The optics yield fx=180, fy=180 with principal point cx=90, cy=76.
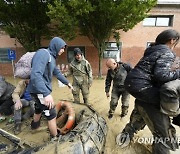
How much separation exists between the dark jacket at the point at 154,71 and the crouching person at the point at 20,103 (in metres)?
2.22

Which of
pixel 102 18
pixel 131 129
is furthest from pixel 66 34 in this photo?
pixel 131 129

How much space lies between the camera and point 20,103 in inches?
144

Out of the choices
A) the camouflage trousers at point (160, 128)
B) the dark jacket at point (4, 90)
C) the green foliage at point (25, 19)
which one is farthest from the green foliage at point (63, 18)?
the camouflage trousers at point (160, 128)

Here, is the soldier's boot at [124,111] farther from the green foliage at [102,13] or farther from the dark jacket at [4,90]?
the green foliage at [102,13]

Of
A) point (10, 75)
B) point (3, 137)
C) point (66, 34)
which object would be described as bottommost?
point (10, 75)

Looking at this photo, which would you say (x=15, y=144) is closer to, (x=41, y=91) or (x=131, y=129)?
(x=41, y=91)

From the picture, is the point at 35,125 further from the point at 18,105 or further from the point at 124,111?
the point at 124,111

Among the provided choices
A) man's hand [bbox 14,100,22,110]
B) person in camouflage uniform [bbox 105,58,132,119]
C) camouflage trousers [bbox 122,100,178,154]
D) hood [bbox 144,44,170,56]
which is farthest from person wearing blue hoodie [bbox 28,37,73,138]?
person in camouflage uniform [bbox 105,58,132,119]

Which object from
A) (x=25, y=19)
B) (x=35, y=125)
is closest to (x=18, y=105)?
(x=35, y=125)

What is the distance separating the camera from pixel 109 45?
36.8 feet

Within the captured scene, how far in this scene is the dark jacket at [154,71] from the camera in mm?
2242

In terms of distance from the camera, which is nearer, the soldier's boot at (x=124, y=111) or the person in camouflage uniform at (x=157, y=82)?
the person in camouflage uniform at (x=157, y=82)

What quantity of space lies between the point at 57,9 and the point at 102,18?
2.14 metres

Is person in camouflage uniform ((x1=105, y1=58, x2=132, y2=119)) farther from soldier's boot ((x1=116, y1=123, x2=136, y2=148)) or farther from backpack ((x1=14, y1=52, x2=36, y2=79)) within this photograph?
backpack ((x1=14, y1=52, x2=36, y2=79))
